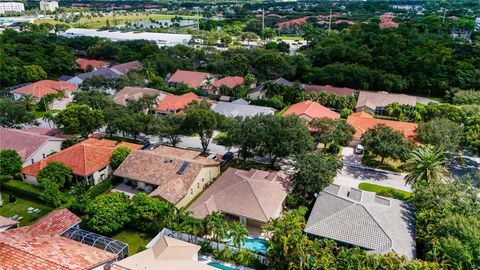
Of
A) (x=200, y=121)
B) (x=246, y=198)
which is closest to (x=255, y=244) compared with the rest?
(x=246, y=198)

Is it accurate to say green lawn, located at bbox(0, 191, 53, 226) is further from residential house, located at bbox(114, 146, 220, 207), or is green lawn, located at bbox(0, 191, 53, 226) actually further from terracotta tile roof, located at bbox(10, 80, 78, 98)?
terracotta tile roof, located at bbox(10, 80, 78, 98)

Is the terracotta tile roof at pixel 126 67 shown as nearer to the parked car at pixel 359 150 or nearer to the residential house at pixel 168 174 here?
the residential house at pixel 168 174

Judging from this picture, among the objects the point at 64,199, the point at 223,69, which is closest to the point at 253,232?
the point at 64,199

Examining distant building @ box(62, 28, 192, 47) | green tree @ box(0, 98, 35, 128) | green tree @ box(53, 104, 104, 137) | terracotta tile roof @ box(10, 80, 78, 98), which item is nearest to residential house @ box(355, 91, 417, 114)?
green tree @ box(53, 104, 104, 137)

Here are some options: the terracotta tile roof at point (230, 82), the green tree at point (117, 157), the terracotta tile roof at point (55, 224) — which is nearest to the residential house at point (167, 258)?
the terracotta tile roof at point (55, 224)

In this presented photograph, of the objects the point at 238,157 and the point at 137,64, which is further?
the point at 137,64

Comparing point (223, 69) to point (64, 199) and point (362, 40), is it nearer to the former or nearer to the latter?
point (362, 40)
